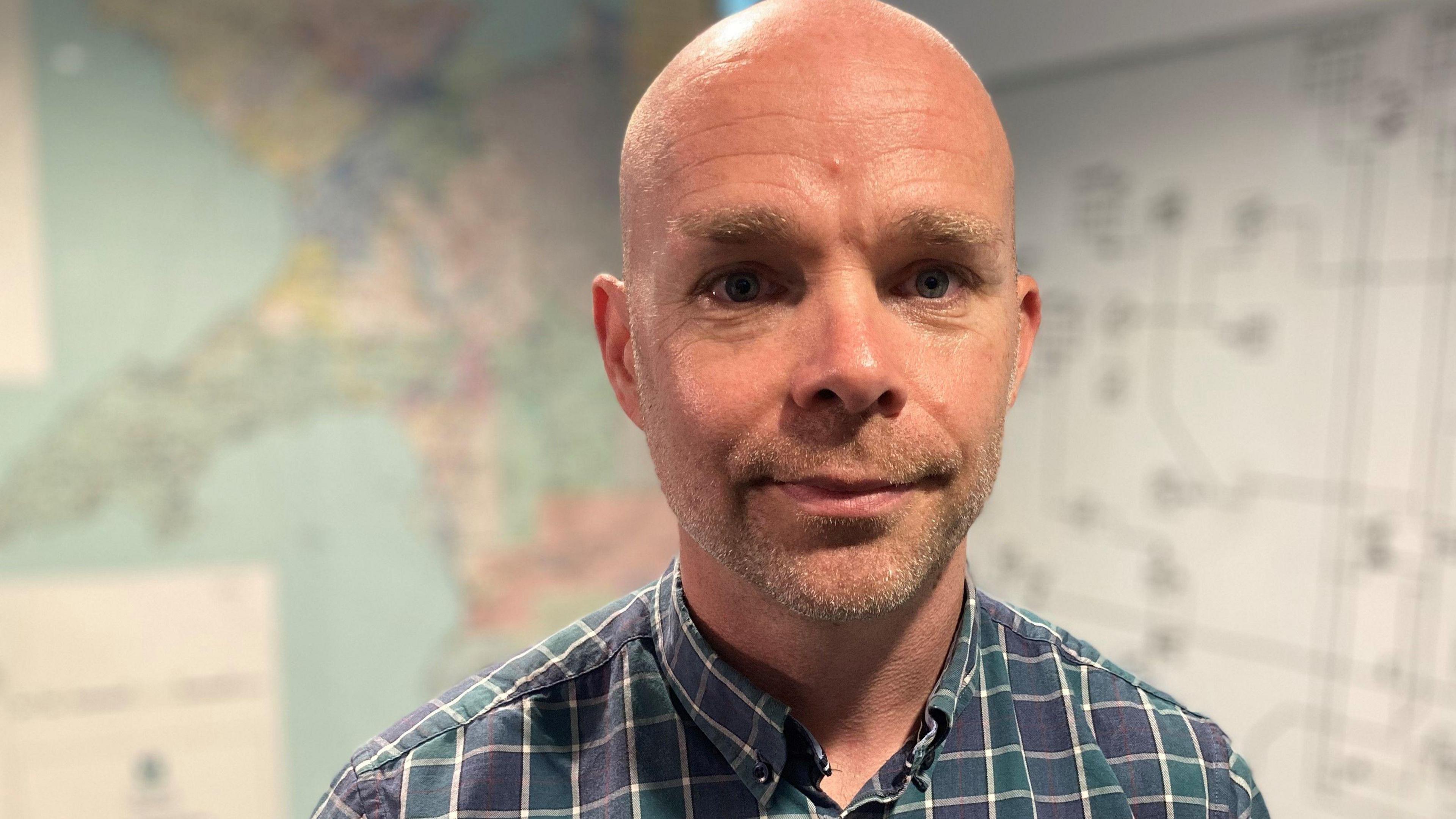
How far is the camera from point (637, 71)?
7.80ft

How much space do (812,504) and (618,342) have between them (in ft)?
0.99

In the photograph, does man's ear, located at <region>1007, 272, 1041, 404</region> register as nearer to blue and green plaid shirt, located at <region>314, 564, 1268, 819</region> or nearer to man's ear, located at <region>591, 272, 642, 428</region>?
blue and green plaid shirt, located at <region>314, 564, 1268, 819</region>

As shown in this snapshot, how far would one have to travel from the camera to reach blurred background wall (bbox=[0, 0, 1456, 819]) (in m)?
1.62

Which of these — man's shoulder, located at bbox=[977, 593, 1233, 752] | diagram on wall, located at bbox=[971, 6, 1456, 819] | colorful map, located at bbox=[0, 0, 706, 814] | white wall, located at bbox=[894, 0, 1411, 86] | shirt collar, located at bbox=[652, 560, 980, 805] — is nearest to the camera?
shirt collar, located at bbox=[652, 560, 980, 805]

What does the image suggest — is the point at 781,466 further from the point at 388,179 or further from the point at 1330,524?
the point at 388,179

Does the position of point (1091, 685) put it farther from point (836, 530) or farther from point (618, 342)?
point (618, 342)

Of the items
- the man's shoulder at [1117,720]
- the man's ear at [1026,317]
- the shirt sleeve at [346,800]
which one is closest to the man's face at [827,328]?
the man's ear at [1026,317]

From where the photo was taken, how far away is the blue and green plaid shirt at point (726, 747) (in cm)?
87

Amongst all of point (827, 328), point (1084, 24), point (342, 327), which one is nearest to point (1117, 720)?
point (827, 328)

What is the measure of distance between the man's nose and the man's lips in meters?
0.06

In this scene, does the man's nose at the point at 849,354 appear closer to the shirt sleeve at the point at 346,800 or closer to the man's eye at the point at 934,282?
the man's eye at the point at 934,282

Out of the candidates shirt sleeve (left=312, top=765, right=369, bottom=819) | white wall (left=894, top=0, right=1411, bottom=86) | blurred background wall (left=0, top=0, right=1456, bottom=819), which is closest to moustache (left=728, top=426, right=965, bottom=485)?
shirt sleeve (left=312, top=765, right=369, bottom=819)

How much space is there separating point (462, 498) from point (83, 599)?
2.42 feet

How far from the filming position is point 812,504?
791mm
